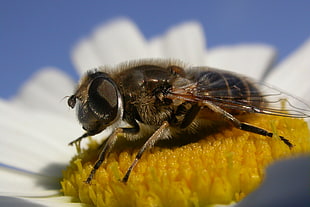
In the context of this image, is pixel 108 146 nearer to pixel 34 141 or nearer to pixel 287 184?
pixel 287 184

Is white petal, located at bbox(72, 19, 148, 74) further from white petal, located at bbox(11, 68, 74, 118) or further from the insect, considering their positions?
the insect

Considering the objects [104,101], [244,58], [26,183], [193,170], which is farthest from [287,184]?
[244,58]

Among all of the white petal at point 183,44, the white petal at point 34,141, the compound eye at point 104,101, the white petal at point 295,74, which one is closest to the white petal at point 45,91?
the white petal at point 34,141

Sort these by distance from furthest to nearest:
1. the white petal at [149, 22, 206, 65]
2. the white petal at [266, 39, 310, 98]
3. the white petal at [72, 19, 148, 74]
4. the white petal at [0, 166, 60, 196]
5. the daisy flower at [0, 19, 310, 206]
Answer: the white petal at [72, 19, 148, 74] < the white petal at [149, 22, 206, 65] < the white petal at [266, 39, 310, 98] < the white petal at [0, 166, 60, 196] < the daisy flower at [0, 19, 310, 206]

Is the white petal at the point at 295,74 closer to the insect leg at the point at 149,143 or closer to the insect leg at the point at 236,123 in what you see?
the insect leg at the point at 236,123

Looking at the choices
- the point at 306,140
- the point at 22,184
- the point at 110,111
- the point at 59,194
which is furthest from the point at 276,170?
the point at 22,184

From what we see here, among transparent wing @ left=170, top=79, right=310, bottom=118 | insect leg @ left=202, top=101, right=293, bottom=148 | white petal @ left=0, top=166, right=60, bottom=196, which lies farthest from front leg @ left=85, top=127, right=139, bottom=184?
white petal @ left=0, top=166, right=60, bottom=196
